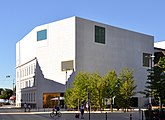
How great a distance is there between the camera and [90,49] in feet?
314

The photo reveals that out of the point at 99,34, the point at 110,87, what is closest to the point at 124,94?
the point at 110,87

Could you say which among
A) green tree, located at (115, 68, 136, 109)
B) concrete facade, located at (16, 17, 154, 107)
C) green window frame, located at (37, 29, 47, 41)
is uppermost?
green window frame, located at (37, 29, 47, 41)

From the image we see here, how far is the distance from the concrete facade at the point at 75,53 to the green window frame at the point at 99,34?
1155mm

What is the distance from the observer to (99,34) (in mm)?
98750

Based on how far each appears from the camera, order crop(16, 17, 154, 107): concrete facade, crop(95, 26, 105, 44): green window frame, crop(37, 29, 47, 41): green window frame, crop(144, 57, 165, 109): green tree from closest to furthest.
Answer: crop(144, 57, 165, 109): green tree
crop(16, 17, 154, 107): concrete facade
crop(95, 26, 105, 44): green window frame
crop(37, 29, 47, 41): green window frame

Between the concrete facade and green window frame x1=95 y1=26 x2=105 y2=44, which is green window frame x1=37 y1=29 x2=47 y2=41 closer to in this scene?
the concrete facade

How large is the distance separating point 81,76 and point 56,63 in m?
27.9

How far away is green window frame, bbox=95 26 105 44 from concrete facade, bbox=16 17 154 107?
45.5 inches

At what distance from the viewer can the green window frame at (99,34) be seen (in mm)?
97975

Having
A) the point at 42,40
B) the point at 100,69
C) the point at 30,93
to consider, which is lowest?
the point at 30,93

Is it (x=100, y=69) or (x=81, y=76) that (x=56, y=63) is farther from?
(x=81, y=76)

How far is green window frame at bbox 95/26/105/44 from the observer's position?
97975mm

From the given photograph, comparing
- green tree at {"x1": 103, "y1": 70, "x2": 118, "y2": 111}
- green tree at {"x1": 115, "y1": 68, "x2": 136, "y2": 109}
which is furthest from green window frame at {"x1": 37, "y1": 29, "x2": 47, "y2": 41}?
green tree at {"x1": 115, "y1": 68, "x2": 136, "y2": 109}

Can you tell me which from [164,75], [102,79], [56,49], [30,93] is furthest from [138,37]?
[164,75]
